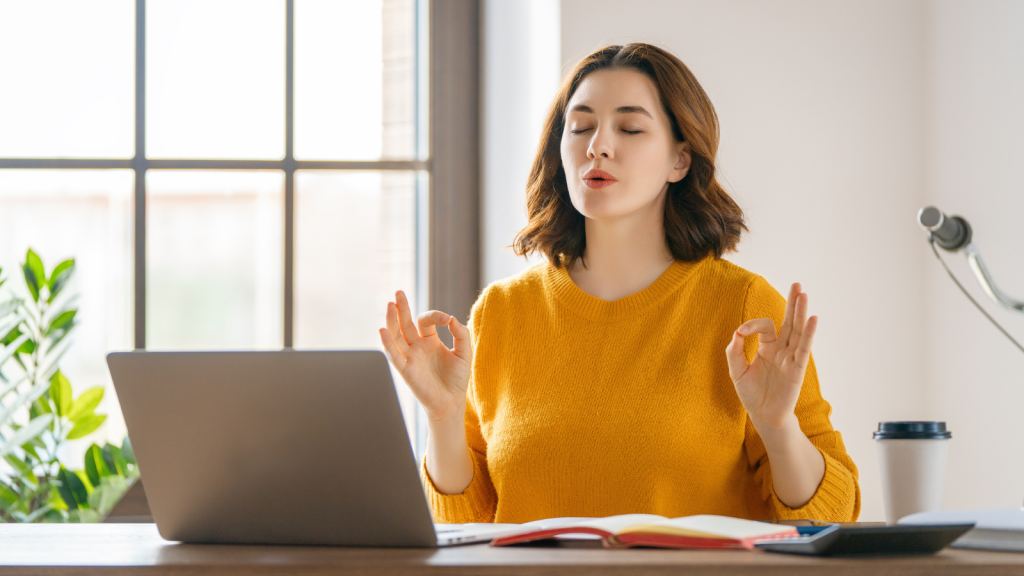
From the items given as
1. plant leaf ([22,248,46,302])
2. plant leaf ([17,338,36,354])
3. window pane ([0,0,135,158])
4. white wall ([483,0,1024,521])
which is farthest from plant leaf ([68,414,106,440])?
white wall ([483,0,1024,521])

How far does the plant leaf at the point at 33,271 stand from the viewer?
1860mm

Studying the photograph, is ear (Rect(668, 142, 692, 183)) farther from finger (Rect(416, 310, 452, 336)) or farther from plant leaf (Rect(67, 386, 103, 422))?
plant leaf (Rect(67, 386, 103, 422))

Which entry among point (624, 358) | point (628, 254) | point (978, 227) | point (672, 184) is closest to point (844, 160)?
point (978, 227)

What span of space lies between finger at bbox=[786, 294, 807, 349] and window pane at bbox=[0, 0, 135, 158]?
175 centimetres

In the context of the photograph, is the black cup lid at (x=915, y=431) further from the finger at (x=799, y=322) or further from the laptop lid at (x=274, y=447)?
the laptop lid at (x=274, y=447)

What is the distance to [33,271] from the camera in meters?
1.87

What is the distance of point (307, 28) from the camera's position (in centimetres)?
216

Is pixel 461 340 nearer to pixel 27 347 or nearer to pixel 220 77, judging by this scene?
pixel 27 347

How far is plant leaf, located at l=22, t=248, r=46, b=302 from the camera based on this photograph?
186 cm

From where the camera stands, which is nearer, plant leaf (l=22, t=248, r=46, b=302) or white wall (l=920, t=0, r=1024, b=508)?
white wall (l=920, t=0, r=1024, b=508)

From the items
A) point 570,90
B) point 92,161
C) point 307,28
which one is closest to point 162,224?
point 92,161

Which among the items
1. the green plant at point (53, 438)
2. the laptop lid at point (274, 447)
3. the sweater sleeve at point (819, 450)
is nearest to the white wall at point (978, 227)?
the sweater sleeve at point (819, 450)

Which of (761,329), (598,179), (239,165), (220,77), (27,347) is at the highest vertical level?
(220,77)

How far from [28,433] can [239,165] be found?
0.78 metres
